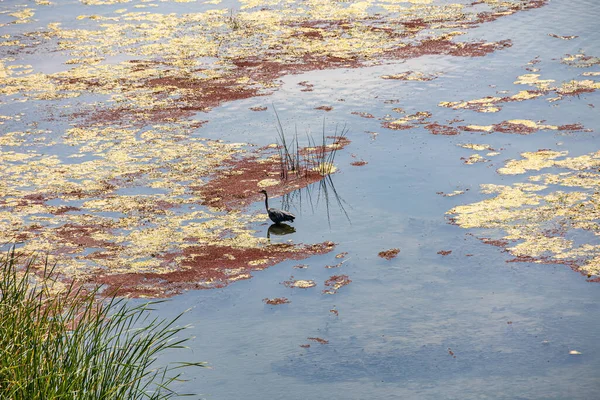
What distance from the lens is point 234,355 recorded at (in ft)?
22.8

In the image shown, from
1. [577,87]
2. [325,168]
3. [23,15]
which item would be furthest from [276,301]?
[23,15]

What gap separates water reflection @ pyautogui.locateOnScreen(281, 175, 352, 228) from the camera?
9.89 meters

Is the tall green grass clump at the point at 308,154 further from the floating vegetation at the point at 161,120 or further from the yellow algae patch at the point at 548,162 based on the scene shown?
the yellow algae patch at the point at 548,162

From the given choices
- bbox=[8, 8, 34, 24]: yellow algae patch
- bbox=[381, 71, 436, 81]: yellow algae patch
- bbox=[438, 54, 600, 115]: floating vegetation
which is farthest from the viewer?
bbox=[8, 8, 34, 24]: yellow algae patch

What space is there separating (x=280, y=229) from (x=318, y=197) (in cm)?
104

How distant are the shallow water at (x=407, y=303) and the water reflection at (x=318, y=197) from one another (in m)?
0.03

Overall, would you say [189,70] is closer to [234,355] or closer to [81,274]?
[81,274]

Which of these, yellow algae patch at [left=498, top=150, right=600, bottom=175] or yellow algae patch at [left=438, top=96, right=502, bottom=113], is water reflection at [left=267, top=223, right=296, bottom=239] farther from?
yellow algae patch at [left=438, top=96, right=502, bottom=113]

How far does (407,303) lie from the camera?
300 inches

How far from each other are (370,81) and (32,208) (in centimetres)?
658

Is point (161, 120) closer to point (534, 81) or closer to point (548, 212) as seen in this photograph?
point (534, 81)

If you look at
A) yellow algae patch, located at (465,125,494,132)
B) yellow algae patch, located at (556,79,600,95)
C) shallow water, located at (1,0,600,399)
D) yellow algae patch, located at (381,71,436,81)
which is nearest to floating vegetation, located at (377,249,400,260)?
shallow water, located at (1,0,600,399)

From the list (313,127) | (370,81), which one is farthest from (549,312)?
(370,81)

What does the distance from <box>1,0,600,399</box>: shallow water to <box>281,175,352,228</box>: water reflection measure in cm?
3
